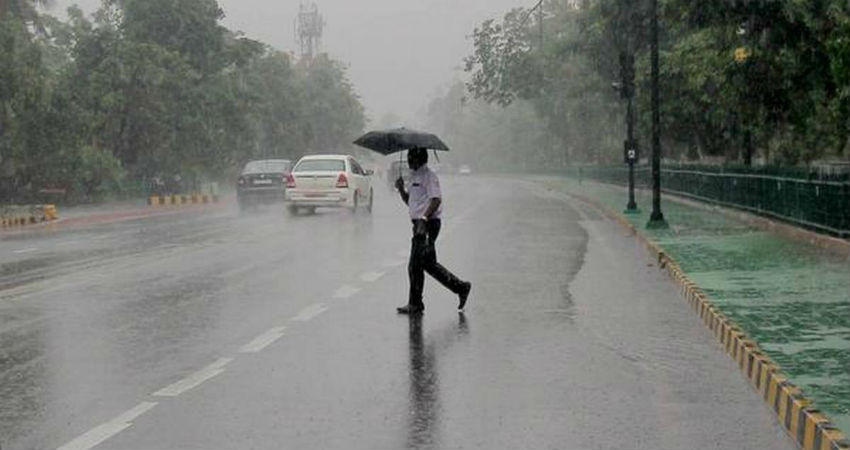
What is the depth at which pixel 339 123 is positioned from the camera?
316ft

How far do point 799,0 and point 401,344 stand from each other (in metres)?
13.5

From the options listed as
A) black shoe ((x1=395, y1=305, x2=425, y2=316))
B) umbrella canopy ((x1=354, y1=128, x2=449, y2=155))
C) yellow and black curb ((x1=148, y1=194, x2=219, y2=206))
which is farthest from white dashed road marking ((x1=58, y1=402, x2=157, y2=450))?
yellow and black curb ((x1=148, y1=194, x2=219, y2=206))

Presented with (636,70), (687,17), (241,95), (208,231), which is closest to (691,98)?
(636,70)

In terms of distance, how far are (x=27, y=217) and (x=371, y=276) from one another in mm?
19168

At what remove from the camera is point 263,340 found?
32.8 feet

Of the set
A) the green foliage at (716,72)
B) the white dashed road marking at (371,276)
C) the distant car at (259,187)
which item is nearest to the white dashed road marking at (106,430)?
the white dashed road marking at (371,276)

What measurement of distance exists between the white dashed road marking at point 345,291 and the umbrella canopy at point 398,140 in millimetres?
1753

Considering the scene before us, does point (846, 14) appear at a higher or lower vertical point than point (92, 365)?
higher

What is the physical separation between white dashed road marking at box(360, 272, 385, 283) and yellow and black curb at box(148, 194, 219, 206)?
29.5 metres

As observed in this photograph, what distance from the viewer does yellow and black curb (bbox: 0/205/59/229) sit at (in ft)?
99.9

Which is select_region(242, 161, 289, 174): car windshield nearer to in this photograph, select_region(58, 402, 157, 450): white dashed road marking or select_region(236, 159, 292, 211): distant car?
select_region(236, 159, 292, 211): distant car

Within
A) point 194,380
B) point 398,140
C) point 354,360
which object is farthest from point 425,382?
point 398,140

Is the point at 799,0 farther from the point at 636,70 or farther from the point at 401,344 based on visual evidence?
the point at 636,70

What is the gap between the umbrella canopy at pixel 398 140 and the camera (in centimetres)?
1239
